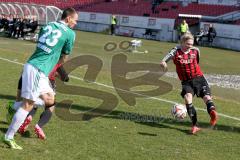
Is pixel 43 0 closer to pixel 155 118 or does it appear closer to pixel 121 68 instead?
pixel 121 68

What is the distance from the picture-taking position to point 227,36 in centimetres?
3600

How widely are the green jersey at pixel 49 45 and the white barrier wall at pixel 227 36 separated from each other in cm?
2979

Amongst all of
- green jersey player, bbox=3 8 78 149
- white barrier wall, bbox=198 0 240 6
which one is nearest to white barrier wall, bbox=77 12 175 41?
white barrier wall, bbox=198 0 240 6

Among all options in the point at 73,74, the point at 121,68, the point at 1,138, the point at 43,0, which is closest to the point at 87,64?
the point at 121,68

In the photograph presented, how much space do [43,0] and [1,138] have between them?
177 ft

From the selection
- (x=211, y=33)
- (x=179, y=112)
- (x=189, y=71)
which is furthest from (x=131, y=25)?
(x=179, y=112)

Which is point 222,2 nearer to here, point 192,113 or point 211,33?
point 211,33

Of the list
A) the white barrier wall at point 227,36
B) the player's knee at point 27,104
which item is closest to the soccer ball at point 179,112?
the player's knee at point 27,104

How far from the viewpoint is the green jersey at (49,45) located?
645 centimetres

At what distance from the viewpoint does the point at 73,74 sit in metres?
15.8

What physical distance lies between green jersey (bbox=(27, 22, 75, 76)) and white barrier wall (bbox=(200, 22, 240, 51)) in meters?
29.8

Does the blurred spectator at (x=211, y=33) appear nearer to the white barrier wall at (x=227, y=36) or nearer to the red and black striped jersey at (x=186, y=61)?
the white barrier wall at (x=227, y=36)

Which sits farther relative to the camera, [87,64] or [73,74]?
[87,64]

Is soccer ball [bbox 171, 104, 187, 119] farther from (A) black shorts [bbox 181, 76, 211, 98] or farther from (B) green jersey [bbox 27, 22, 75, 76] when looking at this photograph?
(B) green jersey [bbox 27, 22, 75, 76]
